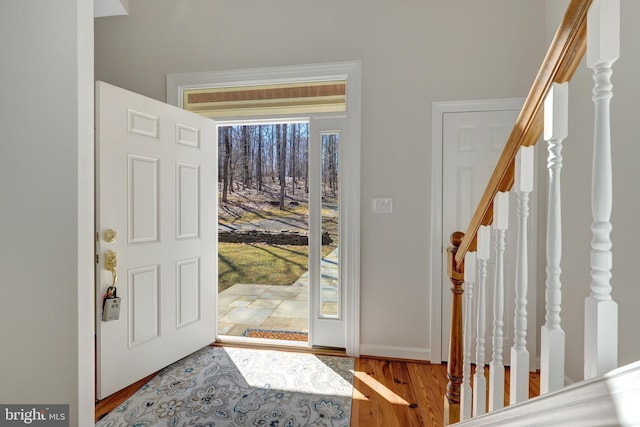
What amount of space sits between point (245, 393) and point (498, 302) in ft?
5.62

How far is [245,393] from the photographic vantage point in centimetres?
210

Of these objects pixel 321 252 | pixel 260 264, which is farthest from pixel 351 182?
pixel 260 264

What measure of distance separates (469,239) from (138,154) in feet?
6.83

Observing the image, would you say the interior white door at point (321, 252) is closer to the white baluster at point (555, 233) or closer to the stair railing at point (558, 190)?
the stair railing at point (558, 190)

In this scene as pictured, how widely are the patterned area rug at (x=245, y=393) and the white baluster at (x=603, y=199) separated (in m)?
1.60

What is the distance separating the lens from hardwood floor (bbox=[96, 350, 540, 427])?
6.15 ft

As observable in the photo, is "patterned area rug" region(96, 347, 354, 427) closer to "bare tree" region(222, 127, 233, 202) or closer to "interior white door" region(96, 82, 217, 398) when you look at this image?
"interior white door" region(96, 82, 217, 398)

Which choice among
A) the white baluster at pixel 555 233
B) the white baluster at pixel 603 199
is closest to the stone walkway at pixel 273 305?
the white baluster at pixel 555 233

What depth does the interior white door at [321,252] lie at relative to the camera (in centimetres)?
270

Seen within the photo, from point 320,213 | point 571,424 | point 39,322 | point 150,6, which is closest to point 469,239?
point 571,424

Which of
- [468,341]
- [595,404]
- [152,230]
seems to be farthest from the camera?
[152,230]

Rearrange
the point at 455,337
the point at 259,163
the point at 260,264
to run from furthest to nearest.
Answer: the point at 259,163 < the point at 260,264 < the point at 455,337

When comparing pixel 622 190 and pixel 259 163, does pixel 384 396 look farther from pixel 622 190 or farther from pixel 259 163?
pixel 259 163

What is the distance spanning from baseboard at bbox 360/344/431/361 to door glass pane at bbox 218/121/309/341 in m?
2.59
